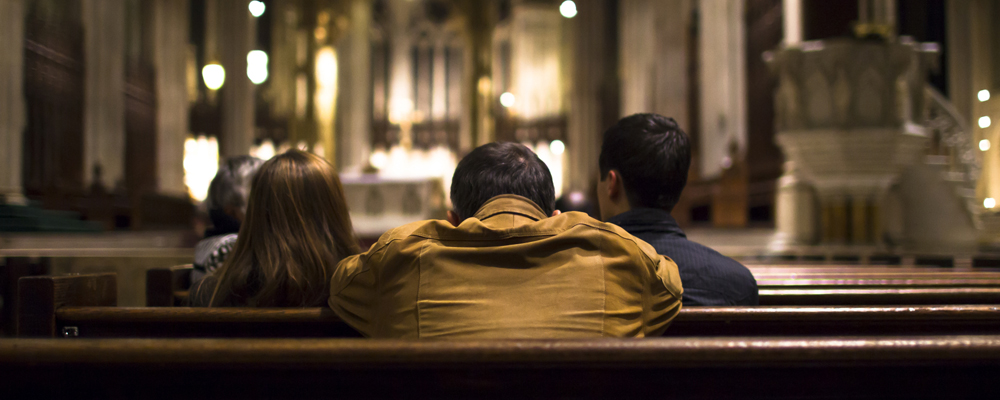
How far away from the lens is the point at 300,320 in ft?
3.43

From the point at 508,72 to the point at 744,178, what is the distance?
372 inches

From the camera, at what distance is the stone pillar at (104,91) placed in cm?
846

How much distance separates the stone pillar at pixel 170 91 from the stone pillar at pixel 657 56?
330 inches

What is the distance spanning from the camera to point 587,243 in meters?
0.95

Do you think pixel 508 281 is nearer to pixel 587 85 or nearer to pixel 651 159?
pixel 651 159

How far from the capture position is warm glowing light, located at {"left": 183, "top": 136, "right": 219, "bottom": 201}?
12578mm

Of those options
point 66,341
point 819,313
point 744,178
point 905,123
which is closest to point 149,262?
point 66,341

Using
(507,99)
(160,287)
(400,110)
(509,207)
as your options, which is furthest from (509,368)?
(400,110)

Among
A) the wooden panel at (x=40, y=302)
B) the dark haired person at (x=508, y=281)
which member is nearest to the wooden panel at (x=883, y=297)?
the dark haired person at (x=508, y=281)

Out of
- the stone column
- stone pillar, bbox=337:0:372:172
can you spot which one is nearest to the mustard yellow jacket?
the stone column

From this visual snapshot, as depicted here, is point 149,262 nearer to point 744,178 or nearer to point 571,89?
point 744,178

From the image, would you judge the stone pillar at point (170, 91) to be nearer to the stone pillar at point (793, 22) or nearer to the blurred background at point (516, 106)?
the blurred background at point (516, 106)

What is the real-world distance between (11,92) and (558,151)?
33.9ft

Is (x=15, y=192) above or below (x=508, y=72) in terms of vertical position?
below
